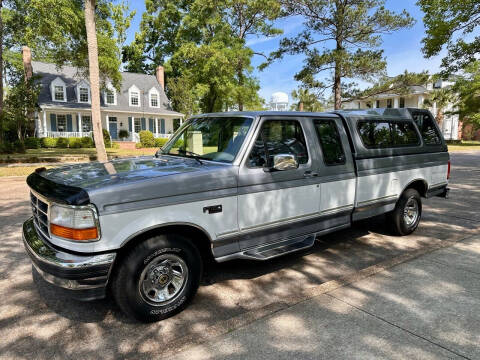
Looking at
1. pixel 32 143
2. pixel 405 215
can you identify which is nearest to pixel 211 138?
pixel 405 215

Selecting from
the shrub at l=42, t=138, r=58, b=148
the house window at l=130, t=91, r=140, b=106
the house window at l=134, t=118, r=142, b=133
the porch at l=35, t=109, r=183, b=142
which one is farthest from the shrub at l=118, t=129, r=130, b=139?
the shrub at l=42, t=138, r=58, b=148

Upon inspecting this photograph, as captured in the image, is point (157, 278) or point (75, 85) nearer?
point (157, 278)

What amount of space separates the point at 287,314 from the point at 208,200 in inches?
53.8

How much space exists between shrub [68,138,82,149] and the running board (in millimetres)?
30492

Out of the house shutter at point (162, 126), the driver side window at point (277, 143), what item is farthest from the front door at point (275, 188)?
the house shutter at point (162, 126)

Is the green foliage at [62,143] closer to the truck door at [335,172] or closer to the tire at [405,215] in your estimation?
the truck door at [335,172]

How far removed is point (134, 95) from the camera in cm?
3800

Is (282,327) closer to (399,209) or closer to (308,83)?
(399,209)

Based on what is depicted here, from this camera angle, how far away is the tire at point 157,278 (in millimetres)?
2947

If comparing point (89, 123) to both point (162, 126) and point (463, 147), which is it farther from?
point (463, 147)

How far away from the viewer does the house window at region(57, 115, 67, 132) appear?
32812 millimetres

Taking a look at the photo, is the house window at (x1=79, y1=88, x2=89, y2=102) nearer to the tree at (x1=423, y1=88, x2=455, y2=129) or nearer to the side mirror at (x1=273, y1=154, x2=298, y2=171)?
the side mirror at (x1=273, y1=154, x2=298, y2=171)

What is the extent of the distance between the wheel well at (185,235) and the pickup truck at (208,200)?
1cm

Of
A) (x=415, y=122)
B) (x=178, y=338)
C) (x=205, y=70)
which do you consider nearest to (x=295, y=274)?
(x=178, y=338)
